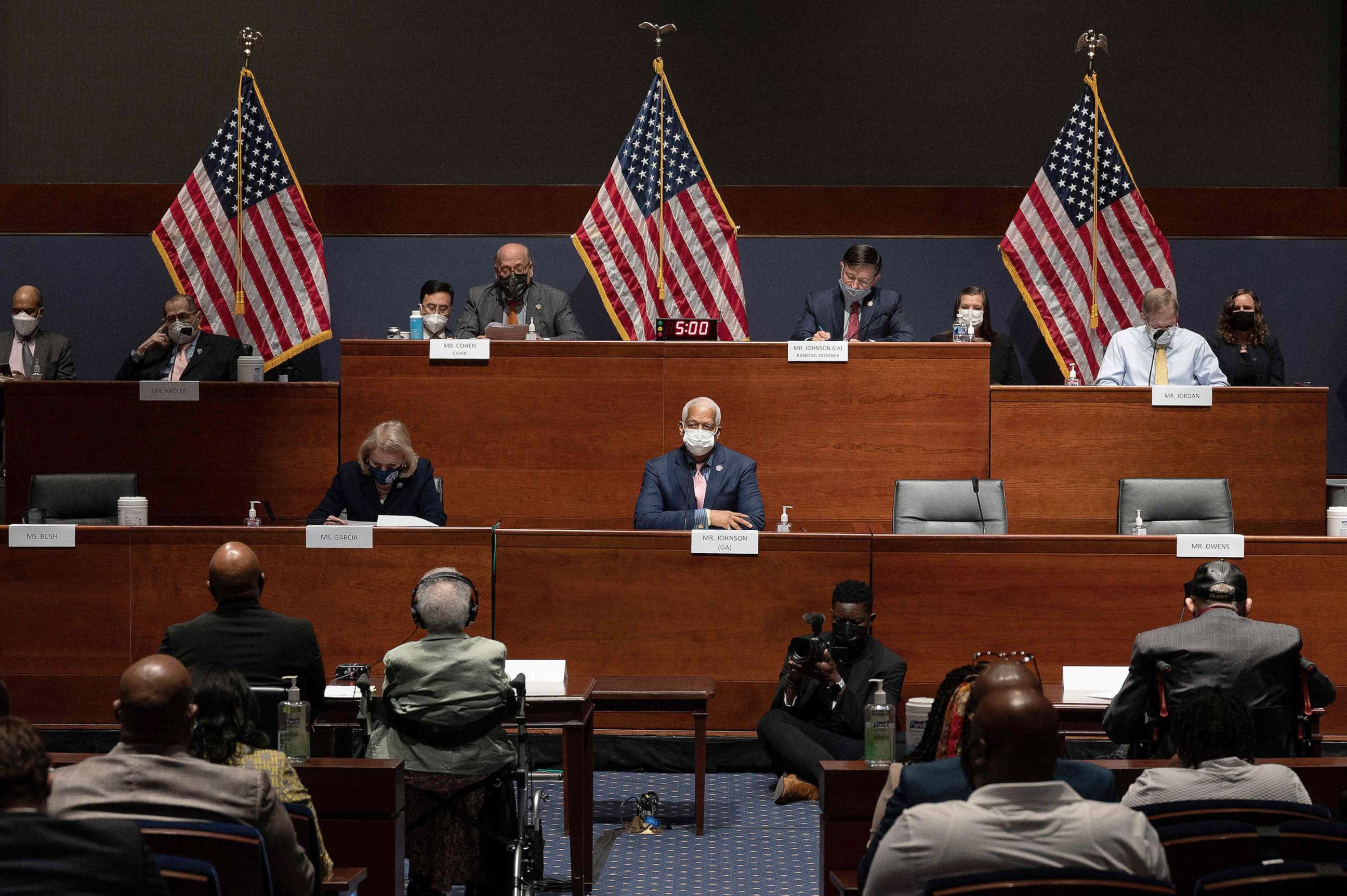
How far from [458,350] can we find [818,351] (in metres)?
1.81

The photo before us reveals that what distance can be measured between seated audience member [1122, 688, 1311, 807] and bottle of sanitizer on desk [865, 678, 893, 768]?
695 millimetres

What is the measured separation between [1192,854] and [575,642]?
11.1 feet

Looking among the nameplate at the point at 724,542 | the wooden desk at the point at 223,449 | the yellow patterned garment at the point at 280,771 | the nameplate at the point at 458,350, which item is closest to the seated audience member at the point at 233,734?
the yellow patterned garment at the point at 280,771

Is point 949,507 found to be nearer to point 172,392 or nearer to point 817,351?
point 817,351

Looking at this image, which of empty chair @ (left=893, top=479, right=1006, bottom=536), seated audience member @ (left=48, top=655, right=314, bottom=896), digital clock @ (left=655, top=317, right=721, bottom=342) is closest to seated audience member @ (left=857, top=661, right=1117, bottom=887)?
seated audience member @ (left=48, top=655, right=314, bottom=896)

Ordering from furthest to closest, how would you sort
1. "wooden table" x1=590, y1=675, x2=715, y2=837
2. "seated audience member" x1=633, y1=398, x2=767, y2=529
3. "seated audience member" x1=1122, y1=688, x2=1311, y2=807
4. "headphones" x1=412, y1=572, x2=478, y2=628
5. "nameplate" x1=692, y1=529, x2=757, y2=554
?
"seated audience member" x1=633, y1=398, x2=767, y2=529 < "nameplate" x1=692, y1=529, x2=757, y2=554 < "wooden table" x1=590, y1=675, x2=715, y2=837 < "headphones" x1=412, y1=572, x2=478, y2=628 < "seated audience member" x1=1122, y1=688, x2=1311, y2=807

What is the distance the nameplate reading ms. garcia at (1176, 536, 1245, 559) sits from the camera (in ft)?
18.7

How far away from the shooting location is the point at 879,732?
12.4 ft

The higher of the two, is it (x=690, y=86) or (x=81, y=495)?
(x=690, y=86)

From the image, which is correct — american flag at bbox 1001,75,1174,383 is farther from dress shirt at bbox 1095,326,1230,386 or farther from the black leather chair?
the black leather chair

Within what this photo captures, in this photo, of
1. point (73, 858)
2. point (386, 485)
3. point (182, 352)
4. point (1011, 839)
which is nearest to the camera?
point (73, 858)

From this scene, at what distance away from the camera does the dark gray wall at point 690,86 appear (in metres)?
9.89

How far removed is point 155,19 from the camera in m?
10.0

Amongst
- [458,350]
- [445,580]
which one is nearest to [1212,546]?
[445,580]
